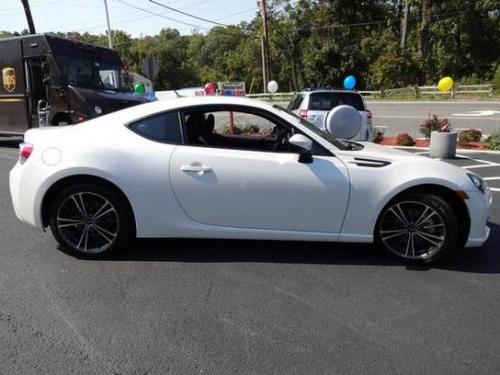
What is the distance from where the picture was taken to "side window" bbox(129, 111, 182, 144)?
4633mm

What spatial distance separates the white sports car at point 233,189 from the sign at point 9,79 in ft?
31.3

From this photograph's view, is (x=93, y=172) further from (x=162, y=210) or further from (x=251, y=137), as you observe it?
(x=251, y=137)

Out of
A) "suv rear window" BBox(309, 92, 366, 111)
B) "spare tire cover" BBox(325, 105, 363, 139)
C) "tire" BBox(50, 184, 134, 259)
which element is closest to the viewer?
"tire" BBox(50, 184, 134, 259)

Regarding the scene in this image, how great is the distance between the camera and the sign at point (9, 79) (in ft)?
43.0

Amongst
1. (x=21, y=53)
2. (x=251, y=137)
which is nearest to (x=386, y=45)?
(x=21, y=53)

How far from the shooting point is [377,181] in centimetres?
447

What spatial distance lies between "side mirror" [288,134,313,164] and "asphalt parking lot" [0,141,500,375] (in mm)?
926

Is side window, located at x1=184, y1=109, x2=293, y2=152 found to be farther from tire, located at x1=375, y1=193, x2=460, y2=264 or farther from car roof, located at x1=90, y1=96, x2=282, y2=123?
tire, located at x1=375, y1=193, x2=460, y2=264

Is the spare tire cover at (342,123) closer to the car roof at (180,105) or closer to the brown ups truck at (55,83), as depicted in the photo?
the car roof at (180,105)

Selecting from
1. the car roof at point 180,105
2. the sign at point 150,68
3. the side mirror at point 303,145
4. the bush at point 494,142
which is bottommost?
the bush at point 494,142

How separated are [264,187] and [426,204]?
4.58 ft

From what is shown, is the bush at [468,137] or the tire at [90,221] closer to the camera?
the tire at [90,221]

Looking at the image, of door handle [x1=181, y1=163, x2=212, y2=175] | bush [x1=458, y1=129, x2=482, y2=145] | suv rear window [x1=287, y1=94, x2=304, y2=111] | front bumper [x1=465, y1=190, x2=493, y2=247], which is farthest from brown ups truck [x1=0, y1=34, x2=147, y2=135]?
front bumper [x1=465, y1=190, x2=493, y2=247]

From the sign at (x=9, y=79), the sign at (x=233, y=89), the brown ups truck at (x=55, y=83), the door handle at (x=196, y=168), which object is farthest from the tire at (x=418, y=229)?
the sign at (x=9, y=79)
